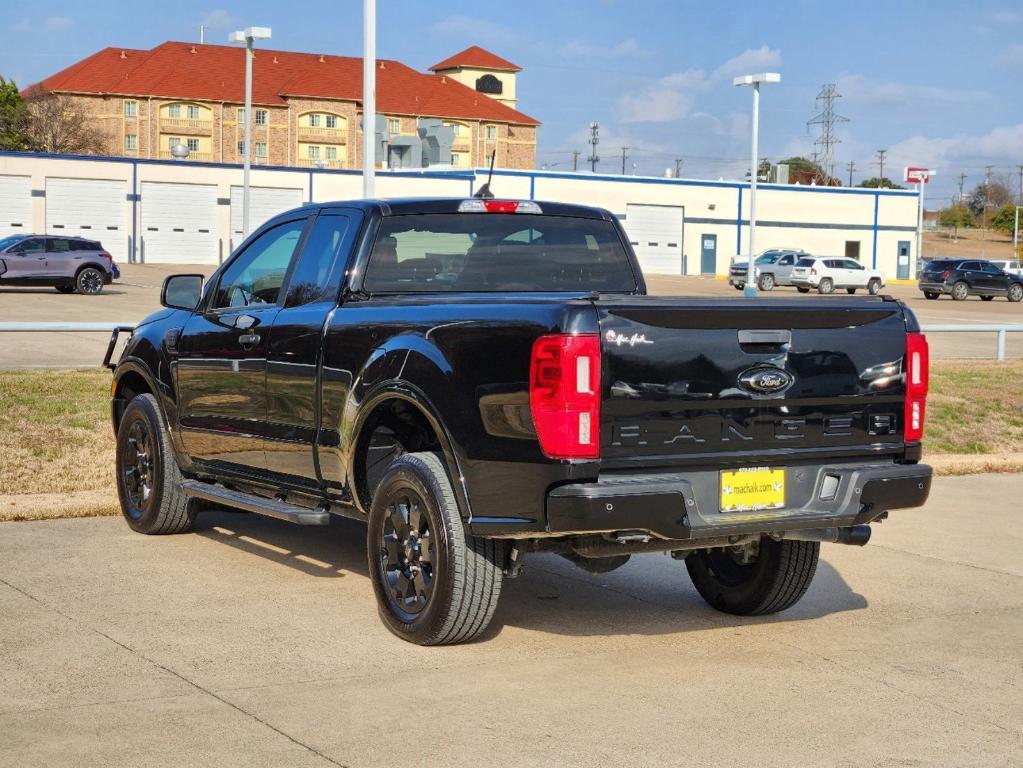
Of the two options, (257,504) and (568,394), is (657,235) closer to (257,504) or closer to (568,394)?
(257,504)

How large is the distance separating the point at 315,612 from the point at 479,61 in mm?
130416

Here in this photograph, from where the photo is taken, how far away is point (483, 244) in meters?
7.41

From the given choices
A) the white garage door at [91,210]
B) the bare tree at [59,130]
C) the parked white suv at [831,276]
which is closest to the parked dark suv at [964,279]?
the parked white suv at [831,276]

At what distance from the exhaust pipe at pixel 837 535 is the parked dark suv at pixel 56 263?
3571 centimetres

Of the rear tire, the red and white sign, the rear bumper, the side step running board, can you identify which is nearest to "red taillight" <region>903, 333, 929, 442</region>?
the rear bumper

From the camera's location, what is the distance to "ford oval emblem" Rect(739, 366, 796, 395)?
5879 millimetres

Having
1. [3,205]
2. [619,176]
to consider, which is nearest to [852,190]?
[619,176]

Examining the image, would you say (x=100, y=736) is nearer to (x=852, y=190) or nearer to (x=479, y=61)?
(x=852, y=190)

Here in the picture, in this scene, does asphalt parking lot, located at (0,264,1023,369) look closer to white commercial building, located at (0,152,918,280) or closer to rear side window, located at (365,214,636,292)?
rear side window, located at (365,214,636,292)

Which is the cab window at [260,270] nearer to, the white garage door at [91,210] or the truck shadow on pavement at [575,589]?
the truck shadow on pavement at [575,589]

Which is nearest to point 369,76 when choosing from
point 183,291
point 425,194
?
point 183,291

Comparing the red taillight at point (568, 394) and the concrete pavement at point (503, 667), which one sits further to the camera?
the red taillight at point (568, 394)

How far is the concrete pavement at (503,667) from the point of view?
4949 millimetres

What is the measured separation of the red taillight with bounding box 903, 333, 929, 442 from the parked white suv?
176 feet
